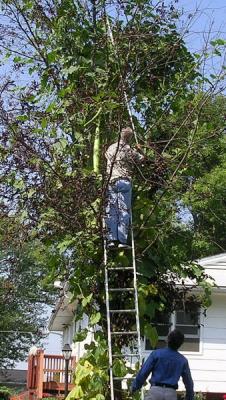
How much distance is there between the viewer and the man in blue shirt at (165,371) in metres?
6.60

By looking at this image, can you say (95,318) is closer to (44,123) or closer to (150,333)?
(150,333)

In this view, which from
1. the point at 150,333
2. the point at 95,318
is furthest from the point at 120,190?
the point at 150,333

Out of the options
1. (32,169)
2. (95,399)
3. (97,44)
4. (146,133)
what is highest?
(97,44)

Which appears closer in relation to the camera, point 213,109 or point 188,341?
point 213,109

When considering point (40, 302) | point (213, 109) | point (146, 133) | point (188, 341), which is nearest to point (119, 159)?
point (146, 133)

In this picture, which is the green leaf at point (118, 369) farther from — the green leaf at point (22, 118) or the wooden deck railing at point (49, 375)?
the wooden deck railing at point (49, 375)

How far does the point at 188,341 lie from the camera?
59.1ft

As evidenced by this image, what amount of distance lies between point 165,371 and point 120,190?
2.03 metres

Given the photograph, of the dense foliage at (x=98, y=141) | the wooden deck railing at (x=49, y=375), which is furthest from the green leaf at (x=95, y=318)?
the wooden deck railing at (x=49, y=375)

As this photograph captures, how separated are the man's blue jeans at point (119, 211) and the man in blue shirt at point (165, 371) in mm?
1478

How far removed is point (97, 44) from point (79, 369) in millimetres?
3390

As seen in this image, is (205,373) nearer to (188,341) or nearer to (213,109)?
(188,341)

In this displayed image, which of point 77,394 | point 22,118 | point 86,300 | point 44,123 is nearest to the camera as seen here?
point 77,394

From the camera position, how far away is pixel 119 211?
7848 mm
